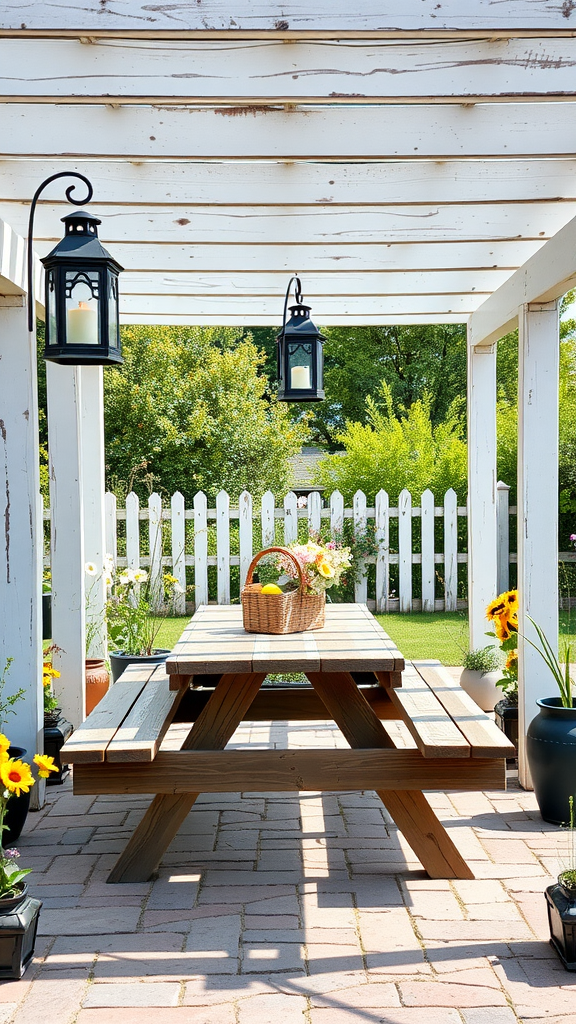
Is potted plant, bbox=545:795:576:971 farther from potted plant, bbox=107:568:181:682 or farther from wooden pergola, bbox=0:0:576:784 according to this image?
potted plant, bbox=107:568:181:682

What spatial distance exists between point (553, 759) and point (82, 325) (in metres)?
2.61

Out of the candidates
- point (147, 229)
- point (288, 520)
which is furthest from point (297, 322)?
point (288, 520)

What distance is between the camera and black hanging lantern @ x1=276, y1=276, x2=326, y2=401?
15.8 ft

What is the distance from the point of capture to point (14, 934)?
2.75 m

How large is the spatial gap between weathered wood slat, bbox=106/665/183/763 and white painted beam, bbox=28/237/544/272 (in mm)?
2196

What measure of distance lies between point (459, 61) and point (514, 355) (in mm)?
16776

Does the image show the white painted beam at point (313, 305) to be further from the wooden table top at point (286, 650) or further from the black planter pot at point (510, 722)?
the black planter pot at point (510, 722)

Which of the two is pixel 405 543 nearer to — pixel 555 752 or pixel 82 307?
pixel 555 752

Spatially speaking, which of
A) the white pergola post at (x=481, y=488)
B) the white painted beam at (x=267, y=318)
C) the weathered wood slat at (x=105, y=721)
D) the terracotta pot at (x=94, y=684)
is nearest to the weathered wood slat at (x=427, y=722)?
the weathered wood slat at (x=105, y=721)

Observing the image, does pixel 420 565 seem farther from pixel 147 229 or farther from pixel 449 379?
pixel 449 379

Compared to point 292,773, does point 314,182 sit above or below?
above

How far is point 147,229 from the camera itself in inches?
172

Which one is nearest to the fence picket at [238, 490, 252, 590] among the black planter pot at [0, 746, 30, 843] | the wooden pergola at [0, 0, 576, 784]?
the wooden pergola at [0, 0, 576, 784]

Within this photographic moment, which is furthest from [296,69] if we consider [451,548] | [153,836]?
[451,548]
